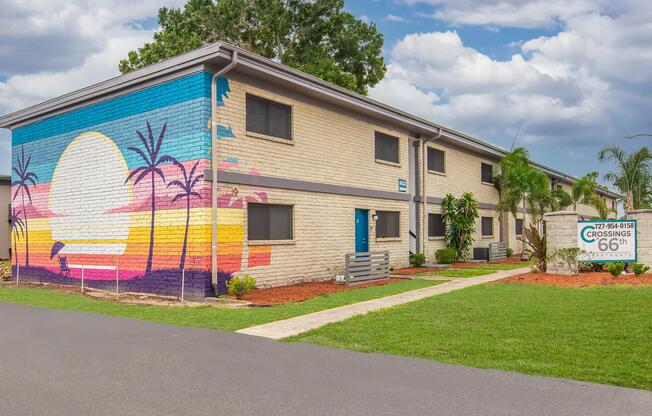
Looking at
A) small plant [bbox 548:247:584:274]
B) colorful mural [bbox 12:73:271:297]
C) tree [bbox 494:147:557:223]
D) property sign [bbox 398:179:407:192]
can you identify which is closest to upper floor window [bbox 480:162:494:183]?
tree [bbox 494:147:557:223]

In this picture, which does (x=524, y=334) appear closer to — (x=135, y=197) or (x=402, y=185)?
(x=135, y=197)

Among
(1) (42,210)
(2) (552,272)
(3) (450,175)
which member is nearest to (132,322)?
(1) (42,210)

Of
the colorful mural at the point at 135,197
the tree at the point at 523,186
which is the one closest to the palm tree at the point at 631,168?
the tree at the point at 523,186

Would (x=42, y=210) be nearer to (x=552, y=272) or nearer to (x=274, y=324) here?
(x=274, y=324)

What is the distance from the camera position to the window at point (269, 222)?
15781 millimetres

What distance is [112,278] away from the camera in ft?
54.2

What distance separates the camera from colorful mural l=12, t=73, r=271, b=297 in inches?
569

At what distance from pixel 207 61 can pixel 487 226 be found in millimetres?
20381

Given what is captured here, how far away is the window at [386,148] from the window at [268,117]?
5.56m

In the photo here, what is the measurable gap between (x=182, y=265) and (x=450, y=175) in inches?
633

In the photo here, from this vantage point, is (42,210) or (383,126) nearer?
(42,210)

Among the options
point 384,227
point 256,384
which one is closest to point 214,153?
point 256,384

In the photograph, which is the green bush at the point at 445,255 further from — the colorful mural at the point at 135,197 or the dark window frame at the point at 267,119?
→ the colorful mural at the point at 135,197

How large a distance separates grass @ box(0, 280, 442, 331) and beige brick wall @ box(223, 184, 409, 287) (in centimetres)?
227
